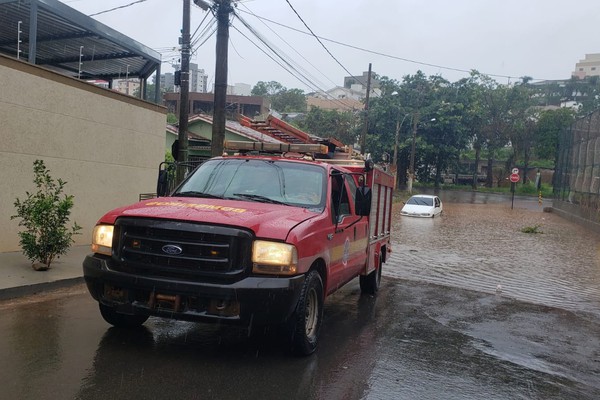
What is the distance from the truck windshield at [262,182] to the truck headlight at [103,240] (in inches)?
42.9

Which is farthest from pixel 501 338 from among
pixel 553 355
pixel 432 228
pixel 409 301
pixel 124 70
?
pixel 432 228

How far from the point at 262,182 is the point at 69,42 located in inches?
367

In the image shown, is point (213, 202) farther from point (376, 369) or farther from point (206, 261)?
point (376, 369)

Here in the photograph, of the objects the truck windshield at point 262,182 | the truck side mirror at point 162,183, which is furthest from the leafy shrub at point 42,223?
the truck windshield at point 262,182

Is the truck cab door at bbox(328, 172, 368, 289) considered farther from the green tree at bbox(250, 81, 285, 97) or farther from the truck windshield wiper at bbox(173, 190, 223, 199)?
the green tree at bbox(250, 81, 285, 97)

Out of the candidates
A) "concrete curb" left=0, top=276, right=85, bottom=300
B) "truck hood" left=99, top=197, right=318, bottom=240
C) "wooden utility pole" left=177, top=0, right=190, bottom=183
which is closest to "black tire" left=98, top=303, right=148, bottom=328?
"truck hood" left=99, top=197, right=318, bottom=240

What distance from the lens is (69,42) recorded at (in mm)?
12969

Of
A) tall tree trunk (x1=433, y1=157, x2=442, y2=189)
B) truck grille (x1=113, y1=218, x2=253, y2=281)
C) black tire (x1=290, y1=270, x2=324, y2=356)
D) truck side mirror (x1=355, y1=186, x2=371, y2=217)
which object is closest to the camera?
truck grille (x1=113, y1=218, x2=253, y2=281)

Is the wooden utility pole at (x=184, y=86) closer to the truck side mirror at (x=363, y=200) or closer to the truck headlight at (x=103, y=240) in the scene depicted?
the truck side mirror at (x=363, y=200)

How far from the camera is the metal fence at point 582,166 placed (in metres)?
28.6

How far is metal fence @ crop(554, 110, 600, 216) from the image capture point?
28.6 m

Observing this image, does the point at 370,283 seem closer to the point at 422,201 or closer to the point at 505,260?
the point at 505,260

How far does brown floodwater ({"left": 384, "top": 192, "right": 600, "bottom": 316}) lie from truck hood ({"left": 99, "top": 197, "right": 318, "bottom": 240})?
22.1 ft

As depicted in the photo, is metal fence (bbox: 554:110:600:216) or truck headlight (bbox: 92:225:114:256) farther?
metal fence (bbox: 554:110:600:216)
